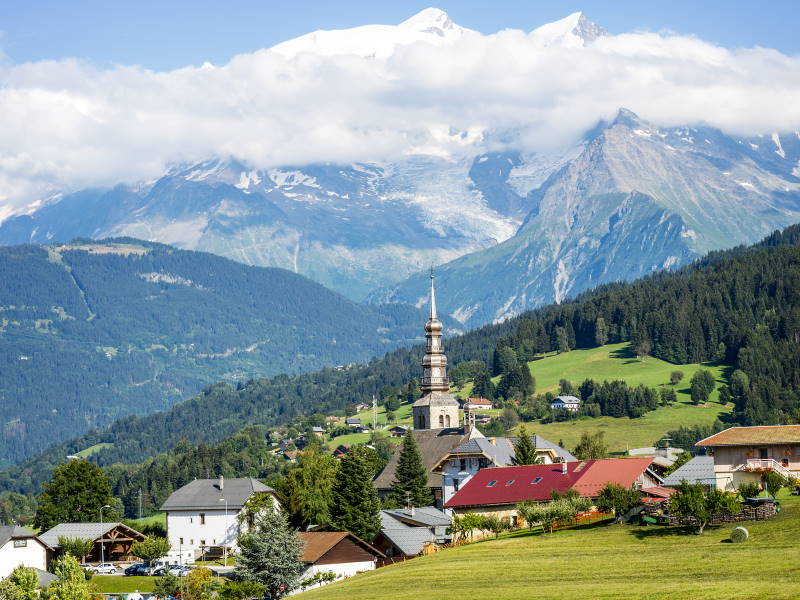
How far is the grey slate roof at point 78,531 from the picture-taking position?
127938mm

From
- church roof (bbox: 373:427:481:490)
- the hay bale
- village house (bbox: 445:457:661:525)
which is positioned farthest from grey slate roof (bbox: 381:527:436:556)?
church roof (bbox: 373:427:481:490)

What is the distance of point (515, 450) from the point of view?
13662 cm

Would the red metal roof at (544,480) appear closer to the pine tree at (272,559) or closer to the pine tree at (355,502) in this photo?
the pine tree at (355,502)

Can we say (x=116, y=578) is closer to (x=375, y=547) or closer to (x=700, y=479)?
(x=375, y=547)

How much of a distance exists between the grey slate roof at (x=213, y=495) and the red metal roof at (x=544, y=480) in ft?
86.7

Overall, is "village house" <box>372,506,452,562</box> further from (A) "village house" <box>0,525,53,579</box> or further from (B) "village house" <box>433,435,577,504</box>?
(A) "village house" <box>0,525,53,579</box>

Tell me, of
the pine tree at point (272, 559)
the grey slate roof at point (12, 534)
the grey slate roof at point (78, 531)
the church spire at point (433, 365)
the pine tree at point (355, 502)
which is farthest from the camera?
the church spire at point (433, 365)

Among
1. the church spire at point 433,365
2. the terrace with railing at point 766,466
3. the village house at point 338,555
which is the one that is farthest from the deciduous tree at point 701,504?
the church spire at point 433,365

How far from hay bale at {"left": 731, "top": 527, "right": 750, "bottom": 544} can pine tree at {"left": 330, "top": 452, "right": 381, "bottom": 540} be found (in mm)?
41711

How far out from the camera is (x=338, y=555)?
10075cm

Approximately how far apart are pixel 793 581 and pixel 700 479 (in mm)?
33370

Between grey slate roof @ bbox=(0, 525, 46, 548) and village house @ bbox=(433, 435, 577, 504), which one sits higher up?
village house @ bbox=(433, 435, 577, 504)

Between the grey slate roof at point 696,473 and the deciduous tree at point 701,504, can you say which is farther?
the grey slate roof at point 696,473

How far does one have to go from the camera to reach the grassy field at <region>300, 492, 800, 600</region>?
204 ft
